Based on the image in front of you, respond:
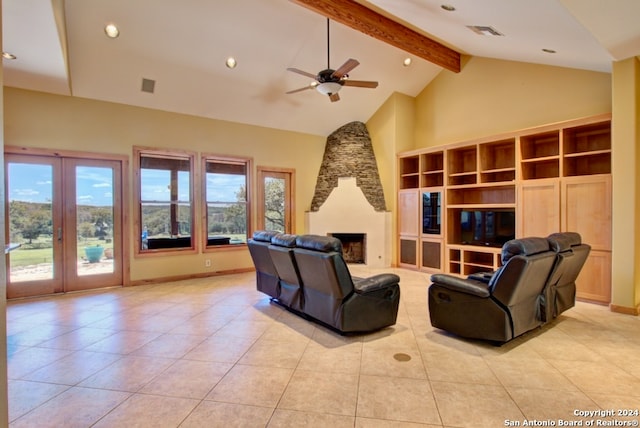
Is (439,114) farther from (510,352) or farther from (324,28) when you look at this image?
(510,352)

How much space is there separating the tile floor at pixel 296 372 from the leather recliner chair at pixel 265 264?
474mm

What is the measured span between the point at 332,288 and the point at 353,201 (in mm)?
4255

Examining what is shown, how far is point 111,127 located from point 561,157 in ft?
23.5

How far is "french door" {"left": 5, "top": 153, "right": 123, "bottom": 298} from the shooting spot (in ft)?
16.1

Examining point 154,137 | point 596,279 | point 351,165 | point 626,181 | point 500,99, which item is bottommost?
point 596,279

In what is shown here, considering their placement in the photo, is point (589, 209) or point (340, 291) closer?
point (340, 291)

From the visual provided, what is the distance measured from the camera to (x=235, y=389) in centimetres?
247

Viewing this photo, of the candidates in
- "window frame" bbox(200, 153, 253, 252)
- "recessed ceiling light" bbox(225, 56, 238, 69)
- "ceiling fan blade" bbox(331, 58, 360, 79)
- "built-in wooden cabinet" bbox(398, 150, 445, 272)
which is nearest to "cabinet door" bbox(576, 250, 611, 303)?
"built-in wooden cabinet" bbox(398, 150, 445, 272)

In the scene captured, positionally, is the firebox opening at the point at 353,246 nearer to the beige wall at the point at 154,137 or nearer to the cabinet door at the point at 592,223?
the beige wall at the point at 154,137

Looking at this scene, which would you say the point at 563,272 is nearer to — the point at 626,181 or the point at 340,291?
the point at 626,181

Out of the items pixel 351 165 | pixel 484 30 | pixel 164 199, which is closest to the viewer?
pixel 484 30

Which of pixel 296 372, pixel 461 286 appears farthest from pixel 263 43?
pixel 296 372

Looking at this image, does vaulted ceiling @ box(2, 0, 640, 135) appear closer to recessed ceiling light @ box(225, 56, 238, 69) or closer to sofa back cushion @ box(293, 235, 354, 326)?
recessed ceiling light @ box(225, 56, 238, 69)

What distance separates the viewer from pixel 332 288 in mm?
3332
